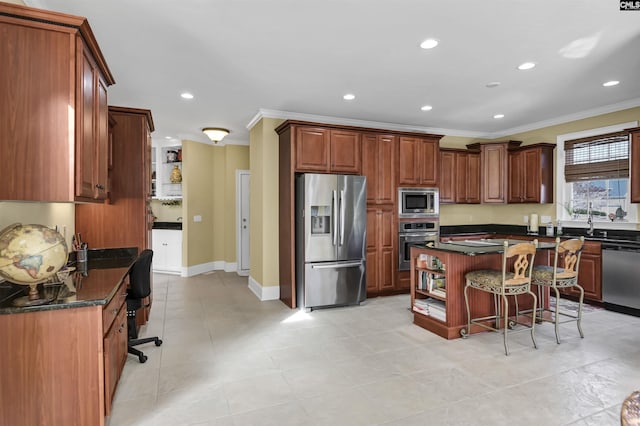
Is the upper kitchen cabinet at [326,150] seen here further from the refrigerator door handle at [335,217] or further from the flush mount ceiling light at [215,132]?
the flush mount ceiling light at [215,132]

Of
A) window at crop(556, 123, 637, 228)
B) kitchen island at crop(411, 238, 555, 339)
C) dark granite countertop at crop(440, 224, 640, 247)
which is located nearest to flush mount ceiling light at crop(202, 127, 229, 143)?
kitchen island at crop(411, 238, 555, 339)

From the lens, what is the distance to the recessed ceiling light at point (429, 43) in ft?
9.59

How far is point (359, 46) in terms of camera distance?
3.04 m

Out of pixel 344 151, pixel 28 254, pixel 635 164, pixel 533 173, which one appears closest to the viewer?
pixel 28 254

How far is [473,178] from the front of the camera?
623 centimetres

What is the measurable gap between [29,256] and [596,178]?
6.42 m

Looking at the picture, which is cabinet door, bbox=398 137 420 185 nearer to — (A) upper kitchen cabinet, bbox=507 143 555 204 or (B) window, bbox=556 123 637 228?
(A) upper kitchen cabinet, bbox=507 143 555 204

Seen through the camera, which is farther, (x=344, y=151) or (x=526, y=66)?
(x=344, y=151)

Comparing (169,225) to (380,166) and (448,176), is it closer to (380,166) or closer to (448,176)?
(380,166)

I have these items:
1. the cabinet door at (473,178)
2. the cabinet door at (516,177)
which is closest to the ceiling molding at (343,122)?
the cabinet door at (473,178)

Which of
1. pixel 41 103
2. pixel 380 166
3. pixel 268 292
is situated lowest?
pixel 268 292

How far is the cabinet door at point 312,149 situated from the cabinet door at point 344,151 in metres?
0.09

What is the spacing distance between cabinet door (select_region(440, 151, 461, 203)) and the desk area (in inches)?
210

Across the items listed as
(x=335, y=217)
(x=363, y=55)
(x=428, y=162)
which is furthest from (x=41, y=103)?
(x=428, y=162)
